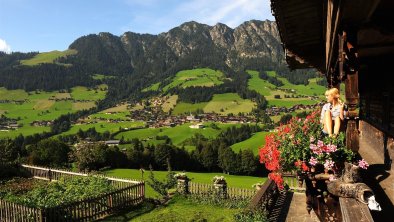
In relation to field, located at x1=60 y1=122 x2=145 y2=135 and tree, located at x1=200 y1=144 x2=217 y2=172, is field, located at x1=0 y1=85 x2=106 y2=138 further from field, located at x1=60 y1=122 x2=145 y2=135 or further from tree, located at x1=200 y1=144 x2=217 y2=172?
tree, located at x1=200 y1=144 x2=217 y2=172

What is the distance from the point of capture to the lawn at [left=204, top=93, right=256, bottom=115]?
513 feet

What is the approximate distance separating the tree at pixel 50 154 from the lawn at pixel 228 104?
359 ft

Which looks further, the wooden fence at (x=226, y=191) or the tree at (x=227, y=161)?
the tree at (x=227, y=161)

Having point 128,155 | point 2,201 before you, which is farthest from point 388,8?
point 128,155

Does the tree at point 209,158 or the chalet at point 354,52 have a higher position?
the chalet at point 354,52

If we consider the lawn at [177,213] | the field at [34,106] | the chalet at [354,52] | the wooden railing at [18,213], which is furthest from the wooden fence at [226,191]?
the field at [34,106]

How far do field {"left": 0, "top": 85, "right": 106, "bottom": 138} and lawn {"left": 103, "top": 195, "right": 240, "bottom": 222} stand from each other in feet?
386

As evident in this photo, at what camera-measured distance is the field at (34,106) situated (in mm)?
145750

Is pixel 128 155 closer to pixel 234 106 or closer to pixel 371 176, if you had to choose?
pixel 371 176

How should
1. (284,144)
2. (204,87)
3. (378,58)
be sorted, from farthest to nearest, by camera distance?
(204,87)
(378,58)
(284,144)

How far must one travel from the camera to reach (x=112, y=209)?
2031cm

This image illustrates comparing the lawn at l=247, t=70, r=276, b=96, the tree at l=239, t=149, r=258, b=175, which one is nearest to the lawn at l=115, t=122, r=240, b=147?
the tree at l=239, t=149, r=258, b=175

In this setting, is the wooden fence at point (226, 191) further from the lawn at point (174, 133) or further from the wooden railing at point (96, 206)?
the lawn at point (174, 133)

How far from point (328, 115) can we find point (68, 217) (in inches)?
613
